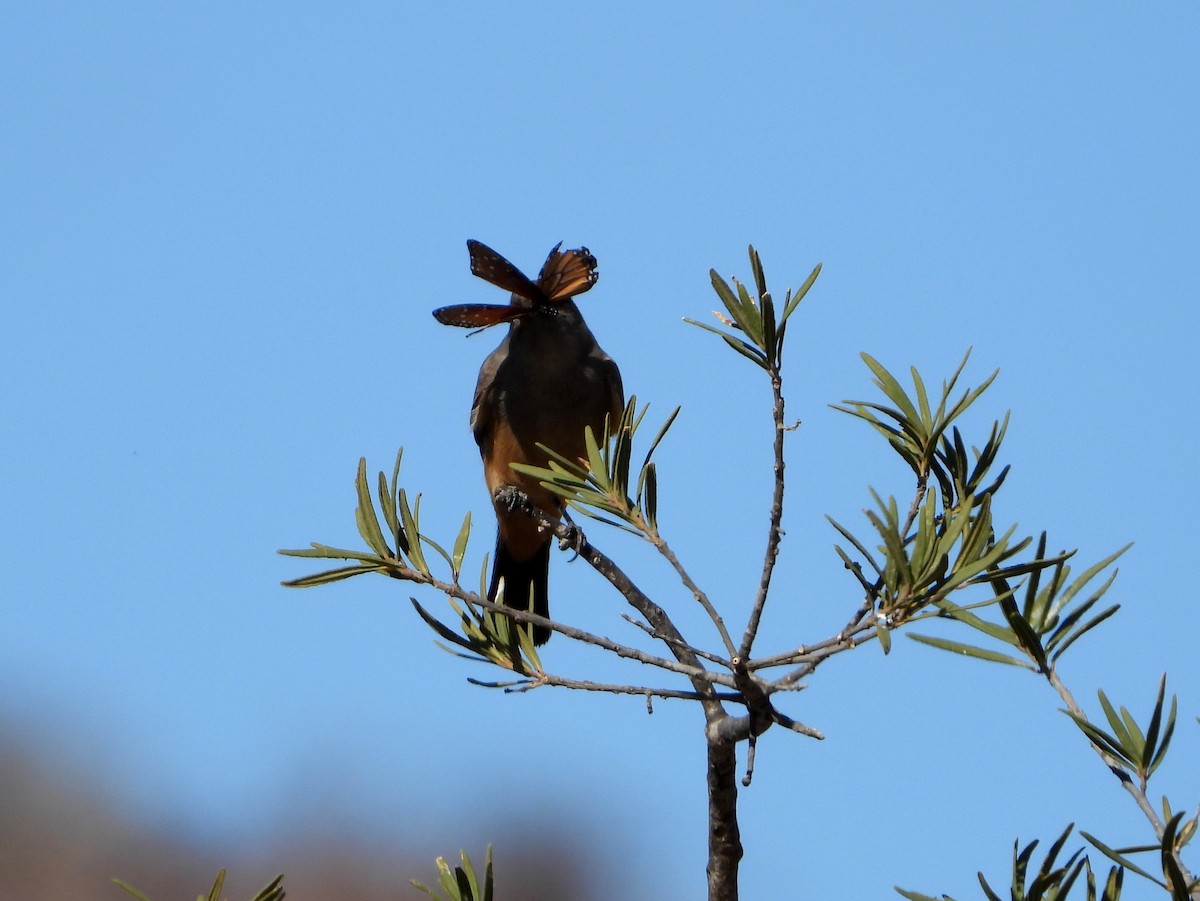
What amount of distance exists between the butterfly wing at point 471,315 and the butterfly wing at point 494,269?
0.05m

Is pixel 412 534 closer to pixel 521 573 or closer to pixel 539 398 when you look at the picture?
pixel 539 398

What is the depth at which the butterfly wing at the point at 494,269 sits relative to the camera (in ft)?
8.81

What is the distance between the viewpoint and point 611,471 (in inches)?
93.3

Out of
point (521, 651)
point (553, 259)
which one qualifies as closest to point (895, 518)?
point (521, 651)

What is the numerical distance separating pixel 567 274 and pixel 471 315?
0.32 meters

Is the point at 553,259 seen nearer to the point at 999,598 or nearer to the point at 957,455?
the point at 957,455

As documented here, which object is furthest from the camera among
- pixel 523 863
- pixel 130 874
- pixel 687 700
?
pixel 523 863

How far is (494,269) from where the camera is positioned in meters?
2.71

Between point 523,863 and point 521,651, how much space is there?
41.9 ft

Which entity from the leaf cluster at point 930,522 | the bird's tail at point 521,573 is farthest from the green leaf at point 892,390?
the bird's tail at point 521,573

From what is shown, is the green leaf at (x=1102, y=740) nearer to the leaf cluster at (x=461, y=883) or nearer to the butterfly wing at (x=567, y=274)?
the leaf cluster at (x=461, y=883)

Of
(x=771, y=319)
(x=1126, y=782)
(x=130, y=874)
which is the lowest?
(x=130, y=874)

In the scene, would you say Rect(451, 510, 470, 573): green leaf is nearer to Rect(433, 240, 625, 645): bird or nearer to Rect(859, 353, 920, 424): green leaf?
Rect(859, 353, 920, 424): green leaf

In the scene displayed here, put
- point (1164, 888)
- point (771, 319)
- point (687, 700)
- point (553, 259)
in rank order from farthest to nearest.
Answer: point (553, 259)
point (771, 319)
point (687, 700)
point (1164, 888)
